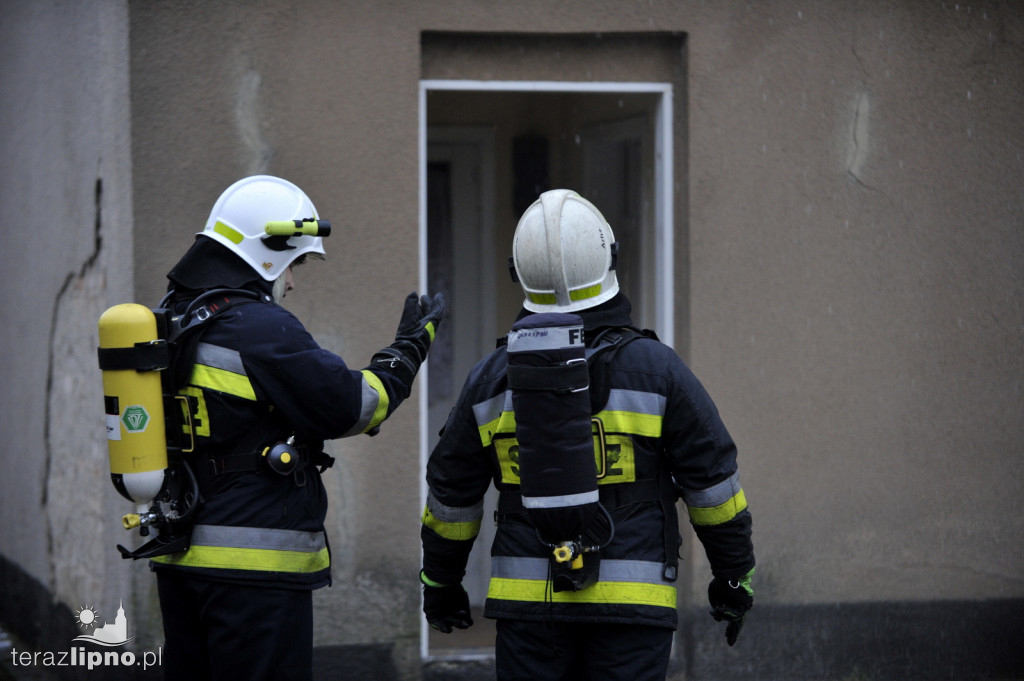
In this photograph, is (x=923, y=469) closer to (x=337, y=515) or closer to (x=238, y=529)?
(x=337, y=515)

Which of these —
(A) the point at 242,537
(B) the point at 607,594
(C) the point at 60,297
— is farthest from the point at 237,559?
(C) the point at 60,297

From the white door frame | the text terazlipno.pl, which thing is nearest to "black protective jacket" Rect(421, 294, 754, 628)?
the white door frame

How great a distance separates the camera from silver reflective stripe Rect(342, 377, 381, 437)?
316cm

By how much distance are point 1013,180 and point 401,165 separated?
283 cm

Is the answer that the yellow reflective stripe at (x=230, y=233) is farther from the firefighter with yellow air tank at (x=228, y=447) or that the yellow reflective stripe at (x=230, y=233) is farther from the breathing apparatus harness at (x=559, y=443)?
the breathing apparatus harness at (x=559, y=443)

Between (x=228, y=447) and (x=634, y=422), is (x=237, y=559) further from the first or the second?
(x=634, y=422)

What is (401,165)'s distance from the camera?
478cm

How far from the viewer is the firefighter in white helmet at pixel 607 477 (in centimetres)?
279

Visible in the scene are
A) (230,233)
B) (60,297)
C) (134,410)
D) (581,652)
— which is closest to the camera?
(581,652)

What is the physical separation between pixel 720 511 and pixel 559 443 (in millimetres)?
525

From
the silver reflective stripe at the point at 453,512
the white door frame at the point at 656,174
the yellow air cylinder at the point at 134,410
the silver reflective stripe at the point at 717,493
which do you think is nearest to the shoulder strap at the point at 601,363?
the silver reflective stripe at the point at 717,493

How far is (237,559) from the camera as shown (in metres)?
3.09

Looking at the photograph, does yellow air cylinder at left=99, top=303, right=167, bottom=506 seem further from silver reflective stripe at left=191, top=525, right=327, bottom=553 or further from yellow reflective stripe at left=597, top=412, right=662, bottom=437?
yellow reflective stripe at left=597, top=412, right=662, bottom=437

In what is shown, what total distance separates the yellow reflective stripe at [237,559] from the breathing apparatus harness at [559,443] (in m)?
0.80
